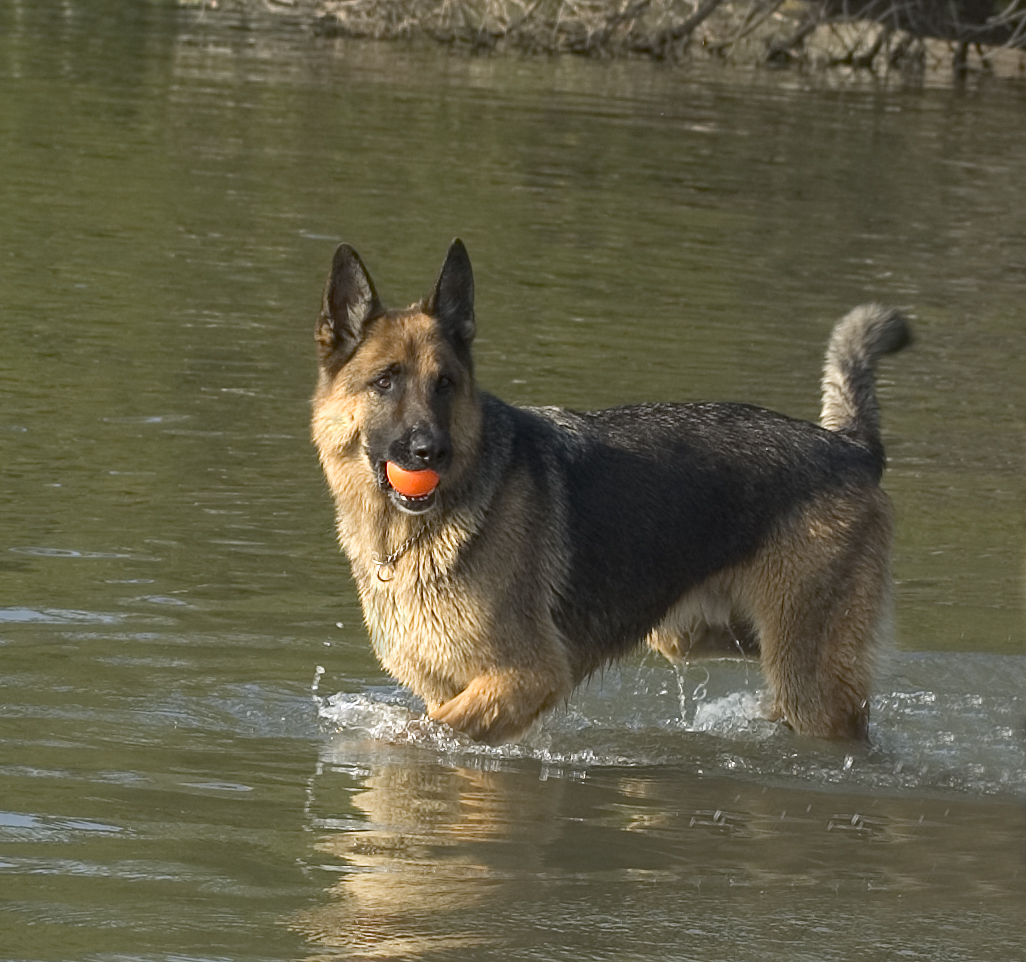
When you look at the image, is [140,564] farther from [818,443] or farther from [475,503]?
[818,443]

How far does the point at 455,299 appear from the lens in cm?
684

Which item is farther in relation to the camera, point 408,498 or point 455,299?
point 455,299

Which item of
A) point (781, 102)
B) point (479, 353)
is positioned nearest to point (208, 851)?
point (479, 353)

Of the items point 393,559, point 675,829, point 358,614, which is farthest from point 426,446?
point 358,614

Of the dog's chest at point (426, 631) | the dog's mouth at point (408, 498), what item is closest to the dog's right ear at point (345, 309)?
the dog's mouth at point (408, 498)

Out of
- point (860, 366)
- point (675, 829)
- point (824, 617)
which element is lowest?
point (675, 829)

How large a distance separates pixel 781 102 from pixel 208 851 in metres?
25.8

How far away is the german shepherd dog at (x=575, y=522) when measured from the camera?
261 inches

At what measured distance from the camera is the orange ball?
647 cm

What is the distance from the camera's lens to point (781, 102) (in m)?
30.0

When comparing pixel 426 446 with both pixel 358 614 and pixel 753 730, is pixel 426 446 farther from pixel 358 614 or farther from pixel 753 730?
pixel 358 614

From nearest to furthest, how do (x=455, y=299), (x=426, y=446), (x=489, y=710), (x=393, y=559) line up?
(x=426, y=446) < (x=489, y=710) < (x=393, y=559) < (x=455, y=299)

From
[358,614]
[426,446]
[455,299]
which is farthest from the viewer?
[358,614]

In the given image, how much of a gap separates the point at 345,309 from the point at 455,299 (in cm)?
39
